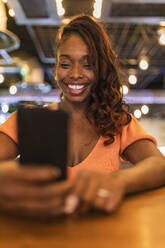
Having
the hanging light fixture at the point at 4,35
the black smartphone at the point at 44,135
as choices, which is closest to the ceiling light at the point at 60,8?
the hanging light fixture at the point at 4,35

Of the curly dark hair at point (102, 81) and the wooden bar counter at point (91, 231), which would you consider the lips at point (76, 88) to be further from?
the wooden bar counter at point (91, 231)

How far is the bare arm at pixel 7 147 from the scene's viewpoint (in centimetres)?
133

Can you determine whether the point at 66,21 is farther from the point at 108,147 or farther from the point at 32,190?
the point at 32,190

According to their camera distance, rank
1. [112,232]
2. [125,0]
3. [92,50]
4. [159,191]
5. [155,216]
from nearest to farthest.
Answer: [112,232], [155,216], [159,191], [92,50], [125,0]

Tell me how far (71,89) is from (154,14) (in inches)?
69.1

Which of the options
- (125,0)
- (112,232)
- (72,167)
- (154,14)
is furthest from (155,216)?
(154,14)

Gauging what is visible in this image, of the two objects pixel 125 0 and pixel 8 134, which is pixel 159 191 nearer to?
pixel 8 134

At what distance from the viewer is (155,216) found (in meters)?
0.69

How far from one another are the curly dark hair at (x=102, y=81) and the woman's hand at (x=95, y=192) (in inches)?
Answer: 27.5

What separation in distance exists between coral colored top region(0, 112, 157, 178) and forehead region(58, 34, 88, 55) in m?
0.45

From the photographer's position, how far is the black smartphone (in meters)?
0.58

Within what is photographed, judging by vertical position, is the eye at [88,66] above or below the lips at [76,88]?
above

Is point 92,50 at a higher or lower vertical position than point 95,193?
higher

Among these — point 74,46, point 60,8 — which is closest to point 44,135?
point 74,46
